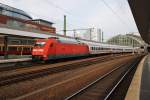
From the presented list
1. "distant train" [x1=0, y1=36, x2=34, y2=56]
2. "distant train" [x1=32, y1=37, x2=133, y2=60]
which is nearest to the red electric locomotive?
"distant train" [x1=32, y1=37, x2=133, y2=60]

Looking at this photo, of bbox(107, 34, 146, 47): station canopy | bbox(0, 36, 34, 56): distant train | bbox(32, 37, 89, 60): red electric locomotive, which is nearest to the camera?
bbox(32, 37, 89, 60): red electric locomotive

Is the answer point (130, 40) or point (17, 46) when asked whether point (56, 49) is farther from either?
point (130, 40)

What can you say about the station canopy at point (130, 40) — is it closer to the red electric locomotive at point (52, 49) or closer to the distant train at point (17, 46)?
the distant train at point (17, 46)

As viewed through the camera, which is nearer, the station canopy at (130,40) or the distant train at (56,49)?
the distant train at (56,49)

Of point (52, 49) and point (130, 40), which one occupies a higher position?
point (130, 40)

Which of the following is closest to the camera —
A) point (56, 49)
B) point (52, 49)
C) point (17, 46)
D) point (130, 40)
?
point (52, 49)

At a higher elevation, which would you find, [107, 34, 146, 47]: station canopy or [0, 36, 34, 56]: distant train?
[107, 34, 146, 47]: station canopy

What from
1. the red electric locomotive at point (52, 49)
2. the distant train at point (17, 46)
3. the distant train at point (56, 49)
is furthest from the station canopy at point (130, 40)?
the red electric locomotive at point (52, 49)

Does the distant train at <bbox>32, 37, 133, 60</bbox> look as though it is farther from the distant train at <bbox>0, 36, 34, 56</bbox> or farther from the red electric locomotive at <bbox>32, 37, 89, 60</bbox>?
the distant train at <bbox>0, 36, 34, 56</bbox>

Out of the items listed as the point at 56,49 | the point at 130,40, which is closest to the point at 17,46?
the point at 56,49

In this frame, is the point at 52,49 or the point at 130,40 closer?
the point at 52,49

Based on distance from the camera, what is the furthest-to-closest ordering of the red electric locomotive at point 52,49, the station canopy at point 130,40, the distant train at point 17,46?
the station canopy at point 130,40 → the distant train at point 17,46 → the red electric locomotive at point 52,49

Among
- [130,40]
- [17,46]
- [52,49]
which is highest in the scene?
[130,40]

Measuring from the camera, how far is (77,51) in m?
37.2
